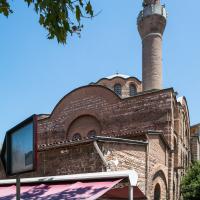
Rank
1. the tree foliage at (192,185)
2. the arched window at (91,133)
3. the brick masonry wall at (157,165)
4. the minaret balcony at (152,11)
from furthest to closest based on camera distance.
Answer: the minaret balcony at (152,11), the arched window at (91,133), the tree foliage at (192,185), the brick masonry wall at (157,165)

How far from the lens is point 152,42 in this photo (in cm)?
2553

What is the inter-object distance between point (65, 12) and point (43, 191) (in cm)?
296

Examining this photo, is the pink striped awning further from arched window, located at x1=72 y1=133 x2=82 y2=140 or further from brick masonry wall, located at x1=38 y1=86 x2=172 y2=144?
arched window, located at x1=72 y1=133 x2=82 y2=140

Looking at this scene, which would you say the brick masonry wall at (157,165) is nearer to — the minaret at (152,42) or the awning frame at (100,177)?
the awning frame at (100,177)

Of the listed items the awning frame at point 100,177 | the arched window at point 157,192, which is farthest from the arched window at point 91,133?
→ the awning frame at point 100,177

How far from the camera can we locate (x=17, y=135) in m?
3.76

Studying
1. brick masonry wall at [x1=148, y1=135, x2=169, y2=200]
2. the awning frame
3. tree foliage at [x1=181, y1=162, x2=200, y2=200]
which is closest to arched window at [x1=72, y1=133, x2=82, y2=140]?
brick masonry wall at [x1=148, y1=135, x2=169, y2=200]

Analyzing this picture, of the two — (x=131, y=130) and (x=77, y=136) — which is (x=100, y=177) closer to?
(x=131, y=130)

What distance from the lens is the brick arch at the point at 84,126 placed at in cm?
2094

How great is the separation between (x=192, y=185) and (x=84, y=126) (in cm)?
653

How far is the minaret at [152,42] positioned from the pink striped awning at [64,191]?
19128 mm

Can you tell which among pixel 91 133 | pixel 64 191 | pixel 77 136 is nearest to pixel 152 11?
pixel 91 133

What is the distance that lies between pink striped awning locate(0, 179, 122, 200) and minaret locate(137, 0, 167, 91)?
19.1m

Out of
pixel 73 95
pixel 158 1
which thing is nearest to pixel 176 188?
pixel 73 95
